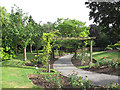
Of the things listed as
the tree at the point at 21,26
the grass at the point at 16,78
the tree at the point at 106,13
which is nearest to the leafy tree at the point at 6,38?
the tree at the point at 21,26

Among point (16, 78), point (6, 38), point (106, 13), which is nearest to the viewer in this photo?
point (16, 78)

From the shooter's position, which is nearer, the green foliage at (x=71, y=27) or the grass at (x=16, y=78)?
the grass at (x=16, y=78)

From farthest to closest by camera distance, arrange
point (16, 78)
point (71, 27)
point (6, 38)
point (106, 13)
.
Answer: point (71, 27)
point (6, 38)
point (106, 13)
point (16, 78)

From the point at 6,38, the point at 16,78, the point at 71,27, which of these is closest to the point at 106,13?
the point at 16,78

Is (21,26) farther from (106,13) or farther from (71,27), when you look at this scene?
(106,13)

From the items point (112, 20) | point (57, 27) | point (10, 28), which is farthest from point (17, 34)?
point (112, 20)

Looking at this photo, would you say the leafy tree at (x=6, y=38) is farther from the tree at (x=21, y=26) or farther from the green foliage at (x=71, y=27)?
the green foliage at (x=71, y=27)

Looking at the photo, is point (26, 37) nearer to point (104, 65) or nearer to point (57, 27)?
point (57, 27)

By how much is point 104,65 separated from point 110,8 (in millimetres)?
4557

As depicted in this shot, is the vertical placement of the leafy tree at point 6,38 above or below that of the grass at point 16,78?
above

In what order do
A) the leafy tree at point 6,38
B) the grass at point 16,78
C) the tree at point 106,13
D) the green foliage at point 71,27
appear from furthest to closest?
the green foliage at point 71,27, the leafy tree at point 6,38, the tree at point 106,13, the grass at point 16,78

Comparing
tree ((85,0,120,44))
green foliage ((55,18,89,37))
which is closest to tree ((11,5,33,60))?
green foliage ((55,18,89,37))

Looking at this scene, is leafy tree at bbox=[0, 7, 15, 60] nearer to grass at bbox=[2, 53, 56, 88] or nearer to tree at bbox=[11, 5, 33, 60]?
tree at bbox=[11, 5, 33, 60]

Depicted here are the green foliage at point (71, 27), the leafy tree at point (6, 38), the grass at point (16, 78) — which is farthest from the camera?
the green foliage at point (71, 27)
